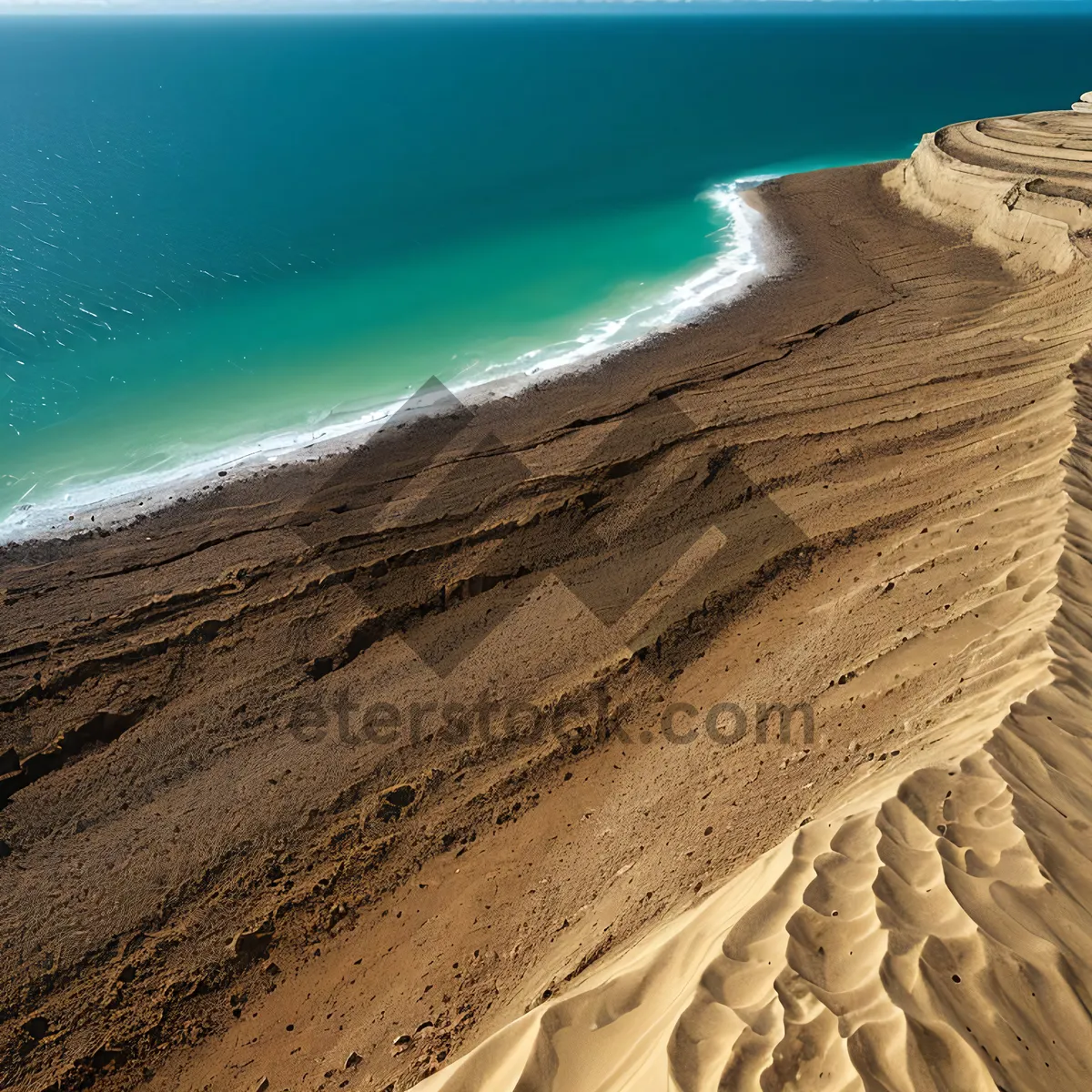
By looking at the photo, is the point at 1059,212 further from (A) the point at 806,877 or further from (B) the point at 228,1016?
(B) the point at 228,1016

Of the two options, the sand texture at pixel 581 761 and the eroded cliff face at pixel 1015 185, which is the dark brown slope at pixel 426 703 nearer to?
the sand texture at pixel 581 761

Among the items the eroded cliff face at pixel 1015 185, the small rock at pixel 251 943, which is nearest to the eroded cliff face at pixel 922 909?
the small rock at pixel 251 943

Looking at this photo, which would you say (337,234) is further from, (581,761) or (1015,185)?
(581,761)

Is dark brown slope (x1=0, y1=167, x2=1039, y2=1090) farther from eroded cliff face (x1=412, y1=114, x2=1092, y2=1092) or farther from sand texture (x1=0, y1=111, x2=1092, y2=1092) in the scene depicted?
eroded cliff face (x1=412, y1=114, x2=1092, y2=1092)

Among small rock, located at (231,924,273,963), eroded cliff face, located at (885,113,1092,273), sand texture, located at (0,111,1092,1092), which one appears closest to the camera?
sand texture, located at (0,111,1092,1092)

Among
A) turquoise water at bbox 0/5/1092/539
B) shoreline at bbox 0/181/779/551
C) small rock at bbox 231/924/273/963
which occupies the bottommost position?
small rock at bbox 231/924/273/963

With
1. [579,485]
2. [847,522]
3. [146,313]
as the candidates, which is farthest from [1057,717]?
[146,313]

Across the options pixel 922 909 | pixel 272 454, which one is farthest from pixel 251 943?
pixel 272 454

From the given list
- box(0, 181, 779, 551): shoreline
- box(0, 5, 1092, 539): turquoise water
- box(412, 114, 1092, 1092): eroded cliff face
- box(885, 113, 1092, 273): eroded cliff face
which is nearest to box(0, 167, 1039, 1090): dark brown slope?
box(0, 181, 779, 551): shoreline
